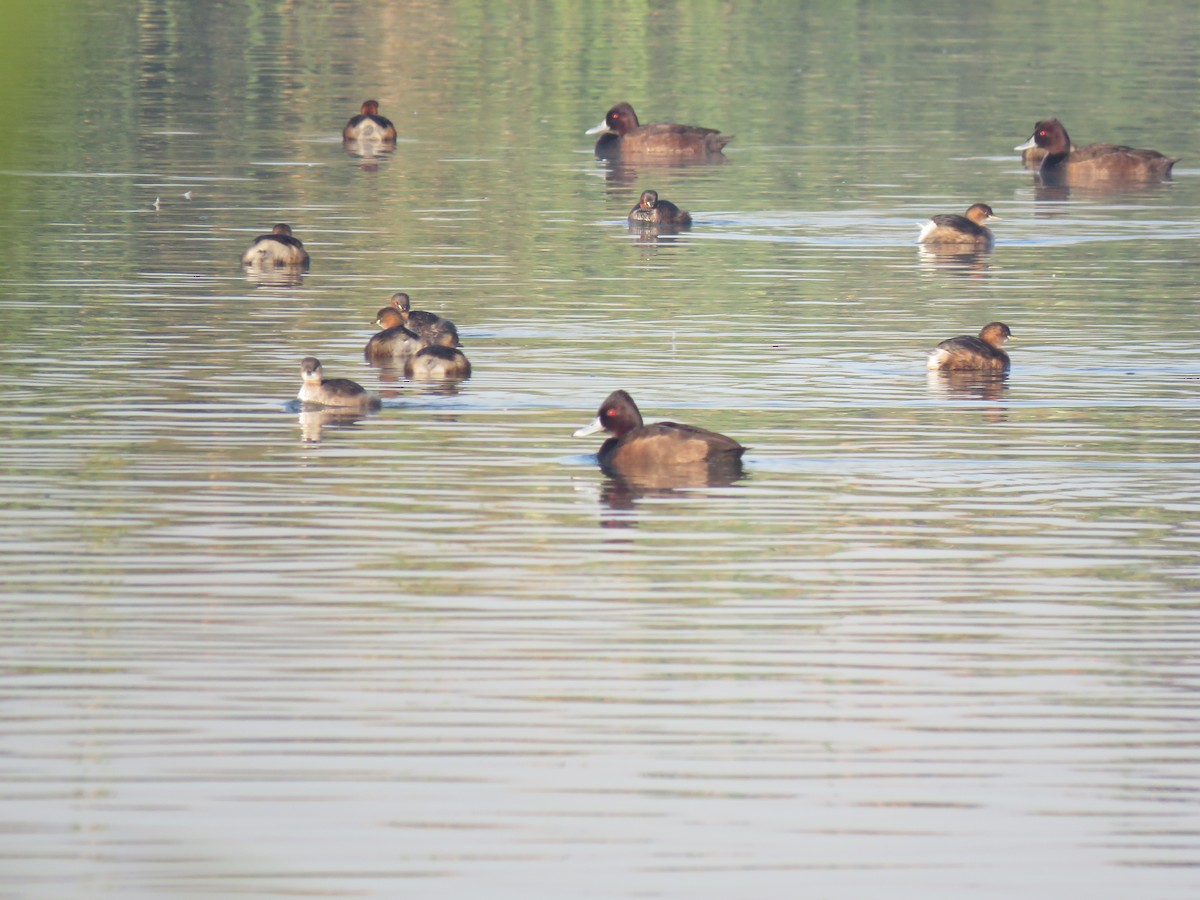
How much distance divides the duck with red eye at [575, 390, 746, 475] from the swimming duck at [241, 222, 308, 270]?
1146 cm

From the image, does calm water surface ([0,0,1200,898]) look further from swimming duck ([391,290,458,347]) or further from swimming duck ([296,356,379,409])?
swimming duck ([391,290,458,347])

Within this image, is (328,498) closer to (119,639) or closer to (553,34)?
(119,639)

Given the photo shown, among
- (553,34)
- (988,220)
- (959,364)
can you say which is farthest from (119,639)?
(553,34)

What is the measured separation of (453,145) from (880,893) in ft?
119

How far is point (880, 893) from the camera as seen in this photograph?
9383mm

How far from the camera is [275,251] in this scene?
94.1 ft

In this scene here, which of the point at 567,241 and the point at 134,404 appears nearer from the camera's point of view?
the point at 134,404

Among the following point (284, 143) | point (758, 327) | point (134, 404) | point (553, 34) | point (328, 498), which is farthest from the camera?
point (553, 34)

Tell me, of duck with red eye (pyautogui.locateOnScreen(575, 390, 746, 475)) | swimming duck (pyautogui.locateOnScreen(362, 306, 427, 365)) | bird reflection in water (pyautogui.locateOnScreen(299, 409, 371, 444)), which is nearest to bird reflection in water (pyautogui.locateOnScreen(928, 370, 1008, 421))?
duck with red eye (pyautogui.locateOnScreen(575, 390, 746, 475))

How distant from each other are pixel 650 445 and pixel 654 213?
51.0ft

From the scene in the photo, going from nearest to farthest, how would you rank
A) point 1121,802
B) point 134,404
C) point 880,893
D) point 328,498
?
point 880,893, point 1121,802, point 328,498, point 134,404

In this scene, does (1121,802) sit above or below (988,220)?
below

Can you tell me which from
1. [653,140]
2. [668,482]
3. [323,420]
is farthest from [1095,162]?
[668,482]

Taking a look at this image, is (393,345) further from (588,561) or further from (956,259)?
(956,259)
